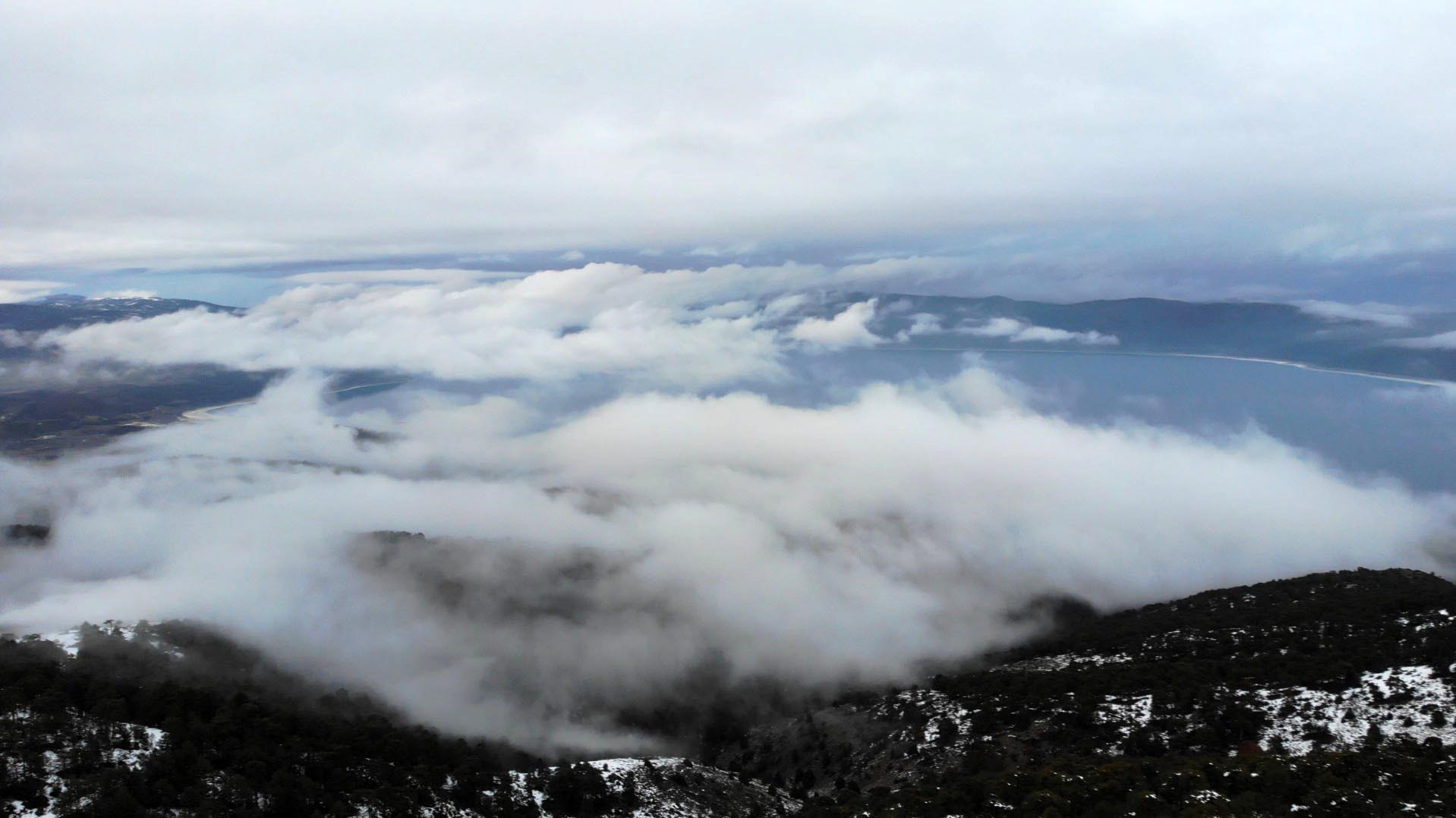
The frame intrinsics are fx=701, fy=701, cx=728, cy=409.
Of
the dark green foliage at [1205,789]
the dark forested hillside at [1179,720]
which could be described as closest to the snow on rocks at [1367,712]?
the dark forested hillside at [1179,720]

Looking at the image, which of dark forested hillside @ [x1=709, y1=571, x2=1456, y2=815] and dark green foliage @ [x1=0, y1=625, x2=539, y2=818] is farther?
dark green foliage @ [x1=0, y1=625, x2=539, y2=818]

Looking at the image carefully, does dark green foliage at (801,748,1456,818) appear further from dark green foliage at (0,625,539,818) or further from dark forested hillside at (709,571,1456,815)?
dark green foliage at (0,625,539,818)

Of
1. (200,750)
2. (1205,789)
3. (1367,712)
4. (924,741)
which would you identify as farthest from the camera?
(924,741)

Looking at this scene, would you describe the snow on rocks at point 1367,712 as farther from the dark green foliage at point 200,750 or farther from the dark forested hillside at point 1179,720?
the dark green foliage at point 200,750

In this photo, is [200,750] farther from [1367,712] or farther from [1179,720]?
[1367,712]

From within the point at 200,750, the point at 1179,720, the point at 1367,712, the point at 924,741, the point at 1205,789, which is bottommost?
the point at 924,741

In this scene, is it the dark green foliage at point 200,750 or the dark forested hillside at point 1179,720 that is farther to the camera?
the dark green foliage at point 200,750

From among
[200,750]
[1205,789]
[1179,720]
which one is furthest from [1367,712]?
[200,750]

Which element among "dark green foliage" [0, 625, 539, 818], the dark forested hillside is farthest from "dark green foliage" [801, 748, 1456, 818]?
"dark green foliage" [0, 625, 539, 818]
